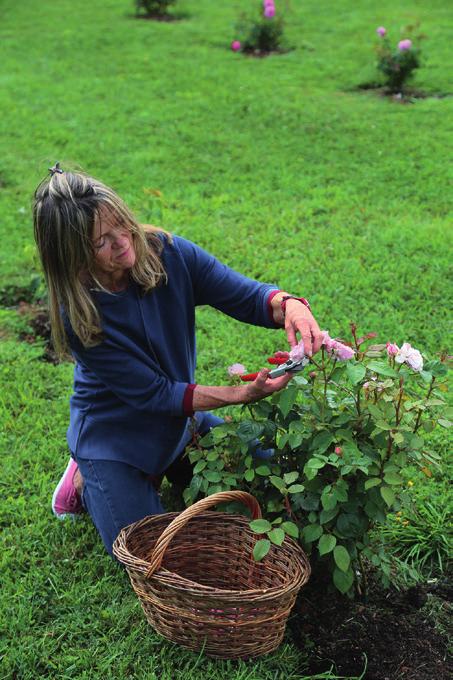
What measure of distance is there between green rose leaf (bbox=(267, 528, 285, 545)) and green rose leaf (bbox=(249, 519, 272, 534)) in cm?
2

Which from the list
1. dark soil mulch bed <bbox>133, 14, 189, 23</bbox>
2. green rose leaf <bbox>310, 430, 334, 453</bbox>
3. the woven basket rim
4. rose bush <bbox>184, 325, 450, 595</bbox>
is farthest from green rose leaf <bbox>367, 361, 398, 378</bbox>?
dark soil mulch bed <bbox>133, 14, 189, 23</bbox>

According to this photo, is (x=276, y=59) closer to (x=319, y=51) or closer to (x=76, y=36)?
(x=319, y=51)

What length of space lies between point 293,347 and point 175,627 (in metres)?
0.88

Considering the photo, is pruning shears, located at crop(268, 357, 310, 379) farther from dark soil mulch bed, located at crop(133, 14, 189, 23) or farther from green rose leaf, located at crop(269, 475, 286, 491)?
dark soil mulch bed, located at crop(133, 14, 189, 23)

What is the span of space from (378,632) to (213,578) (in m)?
Result: 0.55

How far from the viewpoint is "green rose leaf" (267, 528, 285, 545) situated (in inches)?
86.0

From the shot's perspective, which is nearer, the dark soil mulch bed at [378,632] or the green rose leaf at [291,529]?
the green rose leaf at [291,529]

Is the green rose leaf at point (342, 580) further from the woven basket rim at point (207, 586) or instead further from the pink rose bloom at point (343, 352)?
the pink rose bloom at point (343, 352)

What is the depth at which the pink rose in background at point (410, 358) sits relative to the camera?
6.96ft

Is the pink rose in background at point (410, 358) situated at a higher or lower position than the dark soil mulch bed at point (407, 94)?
higher

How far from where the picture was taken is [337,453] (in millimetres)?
2197

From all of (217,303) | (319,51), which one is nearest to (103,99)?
(319,51)

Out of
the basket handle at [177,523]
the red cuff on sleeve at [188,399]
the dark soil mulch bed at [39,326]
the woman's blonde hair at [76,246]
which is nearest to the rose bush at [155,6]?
the dark soil mulch bed at [39,326]

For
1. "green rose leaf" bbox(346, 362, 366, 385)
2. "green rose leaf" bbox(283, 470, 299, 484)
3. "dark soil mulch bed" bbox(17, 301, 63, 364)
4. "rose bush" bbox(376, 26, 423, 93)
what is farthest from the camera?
"rose bush" bbox(376, 26, 423, 93)
